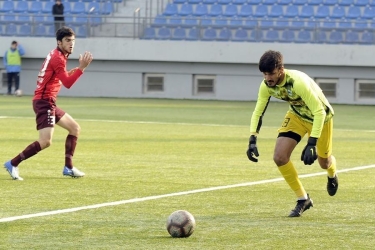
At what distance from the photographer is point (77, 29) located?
110 ft

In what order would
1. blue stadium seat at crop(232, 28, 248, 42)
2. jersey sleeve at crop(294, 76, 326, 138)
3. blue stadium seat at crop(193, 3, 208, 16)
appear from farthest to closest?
1. blue stadium seat at crop(193, 3, 208, 16)
2. blue stadium seat at crop(232, 28, 248, 42)
3. jersey sleeve at crop(294, 76, 326, 138)

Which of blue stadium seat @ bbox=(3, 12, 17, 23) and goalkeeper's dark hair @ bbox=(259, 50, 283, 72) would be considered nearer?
goalkeeper's dark hair @ bbox=(259, 50, 283, 72)

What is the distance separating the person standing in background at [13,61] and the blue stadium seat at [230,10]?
7.26 meters

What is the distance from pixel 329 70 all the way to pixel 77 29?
8.90m

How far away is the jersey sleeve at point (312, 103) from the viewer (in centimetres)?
920

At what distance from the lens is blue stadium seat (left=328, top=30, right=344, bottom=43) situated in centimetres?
3091

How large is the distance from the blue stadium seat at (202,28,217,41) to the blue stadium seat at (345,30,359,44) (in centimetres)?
444

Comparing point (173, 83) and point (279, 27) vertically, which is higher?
point (279, 27)

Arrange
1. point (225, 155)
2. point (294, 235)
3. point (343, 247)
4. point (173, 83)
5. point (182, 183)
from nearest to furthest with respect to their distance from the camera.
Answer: point (343, 247), point (294, 235), point (182, 183), point (225, 155), point (173, 83)

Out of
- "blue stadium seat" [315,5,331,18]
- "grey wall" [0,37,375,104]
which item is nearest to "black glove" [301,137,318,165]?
"grey wall" [0,37,375,104]

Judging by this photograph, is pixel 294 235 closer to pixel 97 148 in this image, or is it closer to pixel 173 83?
pixel 97 148

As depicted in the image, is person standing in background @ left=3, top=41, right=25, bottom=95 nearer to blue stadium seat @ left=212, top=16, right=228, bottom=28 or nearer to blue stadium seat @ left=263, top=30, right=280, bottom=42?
blue stadium seat @ left=212, top=16, right=228, bottom=28

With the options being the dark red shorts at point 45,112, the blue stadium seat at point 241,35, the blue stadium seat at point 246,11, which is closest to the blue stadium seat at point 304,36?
the blue stadium seat at point 241,35

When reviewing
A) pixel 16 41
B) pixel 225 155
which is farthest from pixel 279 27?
pixel 225 155
